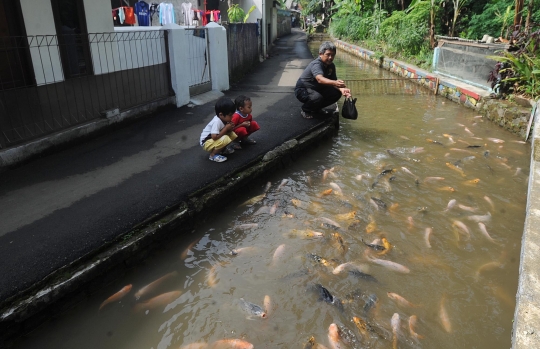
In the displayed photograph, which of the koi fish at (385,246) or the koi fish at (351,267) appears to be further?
the koi fish at (385,246)

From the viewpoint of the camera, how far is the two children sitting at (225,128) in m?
5.78

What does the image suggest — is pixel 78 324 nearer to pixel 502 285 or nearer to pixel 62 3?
pixel 502 285

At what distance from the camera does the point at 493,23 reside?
14.0 metres

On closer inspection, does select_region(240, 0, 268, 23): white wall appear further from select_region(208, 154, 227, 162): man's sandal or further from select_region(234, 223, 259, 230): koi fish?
select_region(234, 223, 259, 230): koi fish

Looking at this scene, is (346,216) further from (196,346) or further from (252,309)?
(196,346)

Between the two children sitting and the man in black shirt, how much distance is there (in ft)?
6.93

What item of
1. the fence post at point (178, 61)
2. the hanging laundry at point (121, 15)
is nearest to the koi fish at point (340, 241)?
the fence post at point (178, 61)

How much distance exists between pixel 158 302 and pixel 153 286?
0.78 ft

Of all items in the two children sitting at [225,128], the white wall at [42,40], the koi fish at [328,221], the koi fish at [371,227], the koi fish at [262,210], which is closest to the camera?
the koi fish at [371,227]

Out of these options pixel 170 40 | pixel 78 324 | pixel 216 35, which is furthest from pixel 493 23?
pixel 78 324

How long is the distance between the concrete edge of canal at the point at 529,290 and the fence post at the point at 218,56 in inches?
331

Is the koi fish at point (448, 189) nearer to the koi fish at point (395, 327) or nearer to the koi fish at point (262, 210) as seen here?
the koi fish at point (262, 210)

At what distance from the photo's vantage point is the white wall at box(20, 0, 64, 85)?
636cm

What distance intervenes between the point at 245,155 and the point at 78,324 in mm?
3484
